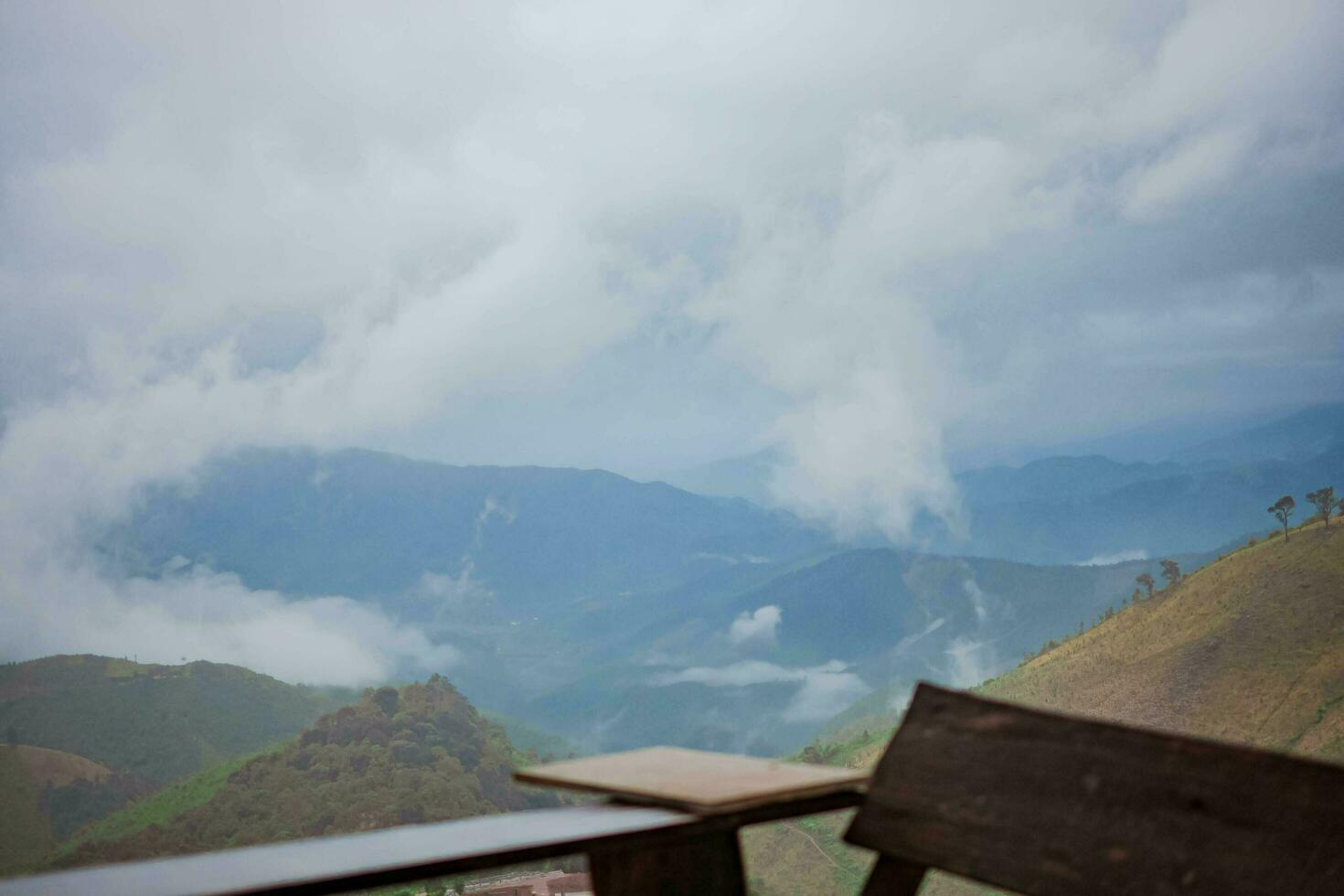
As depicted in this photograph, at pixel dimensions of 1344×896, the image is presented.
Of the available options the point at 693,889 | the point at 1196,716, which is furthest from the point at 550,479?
the point at 693,889

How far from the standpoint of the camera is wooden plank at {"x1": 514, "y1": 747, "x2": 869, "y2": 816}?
0.88 m

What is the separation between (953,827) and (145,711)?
21.3 feet

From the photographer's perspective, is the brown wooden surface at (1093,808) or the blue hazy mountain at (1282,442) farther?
the blue hazy mountain at (1282,442)

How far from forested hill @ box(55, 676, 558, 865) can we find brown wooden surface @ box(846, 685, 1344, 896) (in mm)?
4893

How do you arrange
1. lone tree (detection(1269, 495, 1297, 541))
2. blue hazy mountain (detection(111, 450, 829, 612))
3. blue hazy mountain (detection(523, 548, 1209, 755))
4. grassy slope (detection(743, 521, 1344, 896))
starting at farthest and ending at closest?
blue hazy mountain (detection(523, 548, 1209, 755)) < blue hazy mountain (detection(111, 450, 829, 612)) < lone tree (detection(1269, 495, 1297, 541)) < grassy slope (detection(743, 521, 1344, 896))

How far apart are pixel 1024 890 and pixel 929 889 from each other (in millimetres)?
4949

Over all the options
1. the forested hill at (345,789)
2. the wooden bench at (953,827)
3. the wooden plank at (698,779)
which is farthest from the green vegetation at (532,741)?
the wooden bench at (953,827)

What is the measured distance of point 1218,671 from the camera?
556 cm

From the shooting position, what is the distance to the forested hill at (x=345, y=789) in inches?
218

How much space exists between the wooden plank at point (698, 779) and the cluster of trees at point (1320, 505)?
618 cm

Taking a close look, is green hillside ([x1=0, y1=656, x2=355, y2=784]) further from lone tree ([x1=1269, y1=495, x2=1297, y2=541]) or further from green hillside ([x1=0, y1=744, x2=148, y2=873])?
lone tree ([x1=1269, y1=495, x2=1297, y2=541])

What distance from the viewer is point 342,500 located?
27.8 feet

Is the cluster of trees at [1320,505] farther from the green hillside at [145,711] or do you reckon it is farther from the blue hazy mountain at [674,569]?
the green hillside at [145,711]

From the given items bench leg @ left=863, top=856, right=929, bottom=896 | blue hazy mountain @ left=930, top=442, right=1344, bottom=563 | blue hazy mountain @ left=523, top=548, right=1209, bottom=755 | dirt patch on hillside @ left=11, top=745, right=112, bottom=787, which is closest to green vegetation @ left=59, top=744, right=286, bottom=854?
dirt patch on hillside @ left=11, top=745, right=112, bottom=787
